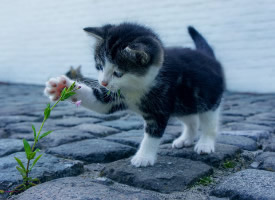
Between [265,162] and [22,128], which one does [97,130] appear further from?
[265,162]

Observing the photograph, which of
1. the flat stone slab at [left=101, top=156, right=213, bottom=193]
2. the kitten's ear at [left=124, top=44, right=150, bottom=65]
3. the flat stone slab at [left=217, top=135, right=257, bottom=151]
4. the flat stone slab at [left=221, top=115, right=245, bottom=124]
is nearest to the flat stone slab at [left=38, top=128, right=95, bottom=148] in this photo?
the flat stone slab at [left=101, top=156, right=213, bottom=193]

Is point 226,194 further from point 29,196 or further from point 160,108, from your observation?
point 29,196

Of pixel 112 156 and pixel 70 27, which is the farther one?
pixel 70 27

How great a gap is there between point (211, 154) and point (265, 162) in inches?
14.2

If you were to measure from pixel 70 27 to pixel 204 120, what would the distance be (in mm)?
7097

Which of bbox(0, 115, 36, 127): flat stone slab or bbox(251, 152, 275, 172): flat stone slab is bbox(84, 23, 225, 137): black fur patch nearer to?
bbox(251, 152, 275, 172): flat stone slab

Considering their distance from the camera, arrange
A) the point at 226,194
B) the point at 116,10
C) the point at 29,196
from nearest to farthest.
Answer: the point at 29,196, the point at 226,194, the point at 116,10

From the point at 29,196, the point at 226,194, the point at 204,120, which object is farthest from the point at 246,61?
the point at 29,196

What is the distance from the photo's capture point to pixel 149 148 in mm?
2066

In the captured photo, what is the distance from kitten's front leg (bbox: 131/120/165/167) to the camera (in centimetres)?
197

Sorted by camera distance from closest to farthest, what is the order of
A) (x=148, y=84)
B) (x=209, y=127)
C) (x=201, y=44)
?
1. (x=148, y=84)
2. (x=209, y=127)
3. (x=201, y=44)

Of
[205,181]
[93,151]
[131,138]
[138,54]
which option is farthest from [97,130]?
[205,181]

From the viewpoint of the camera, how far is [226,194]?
60.2 inches

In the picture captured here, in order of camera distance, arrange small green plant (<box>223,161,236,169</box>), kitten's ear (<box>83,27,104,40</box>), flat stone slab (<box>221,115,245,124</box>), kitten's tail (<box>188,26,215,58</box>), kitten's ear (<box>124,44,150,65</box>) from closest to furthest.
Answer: kitten's ear (<box>124,44,150,65</box>) < small green plant (<box>223,161,236,169</box>) < kitten's ear (<box>83,27,104,40</box>) < kitten's tail (<box>188,26,215,58</box>) < flat stone slab (<box>221,115,245,124</box>)
